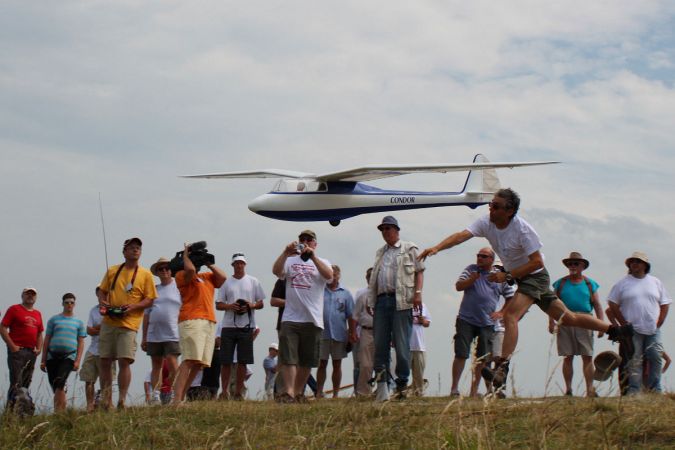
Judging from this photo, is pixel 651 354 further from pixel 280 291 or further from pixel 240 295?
pixel 240 295

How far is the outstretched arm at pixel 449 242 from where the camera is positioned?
27.0 ft

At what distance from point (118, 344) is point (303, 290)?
85.8 inches

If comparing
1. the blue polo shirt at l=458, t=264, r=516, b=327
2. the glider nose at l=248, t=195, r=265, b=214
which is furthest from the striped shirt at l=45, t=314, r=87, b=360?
the glider nose at l=248, t=195, r=265, b=214

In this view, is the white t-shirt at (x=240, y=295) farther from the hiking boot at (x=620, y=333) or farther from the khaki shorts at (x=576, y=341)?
the hiking boot at (x=620, y=333)

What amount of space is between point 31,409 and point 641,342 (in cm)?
698

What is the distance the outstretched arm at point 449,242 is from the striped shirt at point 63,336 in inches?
221

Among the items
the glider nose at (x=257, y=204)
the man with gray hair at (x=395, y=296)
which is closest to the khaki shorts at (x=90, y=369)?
the man with gray hair at (x=395, y=296)

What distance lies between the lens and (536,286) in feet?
28.1

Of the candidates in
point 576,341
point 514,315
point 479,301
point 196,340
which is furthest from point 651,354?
point 196,340

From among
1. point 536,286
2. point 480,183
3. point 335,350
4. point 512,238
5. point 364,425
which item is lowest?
point 364,425

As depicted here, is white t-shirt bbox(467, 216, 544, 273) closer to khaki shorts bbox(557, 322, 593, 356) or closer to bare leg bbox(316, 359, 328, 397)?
khaki shorts bbox(557, 322, 593, 356)

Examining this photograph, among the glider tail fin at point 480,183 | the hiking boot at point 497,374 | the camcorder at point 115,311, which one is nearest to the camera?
the hiking boot at point 497,374

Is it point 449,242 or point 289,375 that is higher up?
point 449,242

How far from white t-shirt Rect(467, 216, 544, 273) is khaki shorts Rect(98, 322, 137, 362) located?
3.69 m
